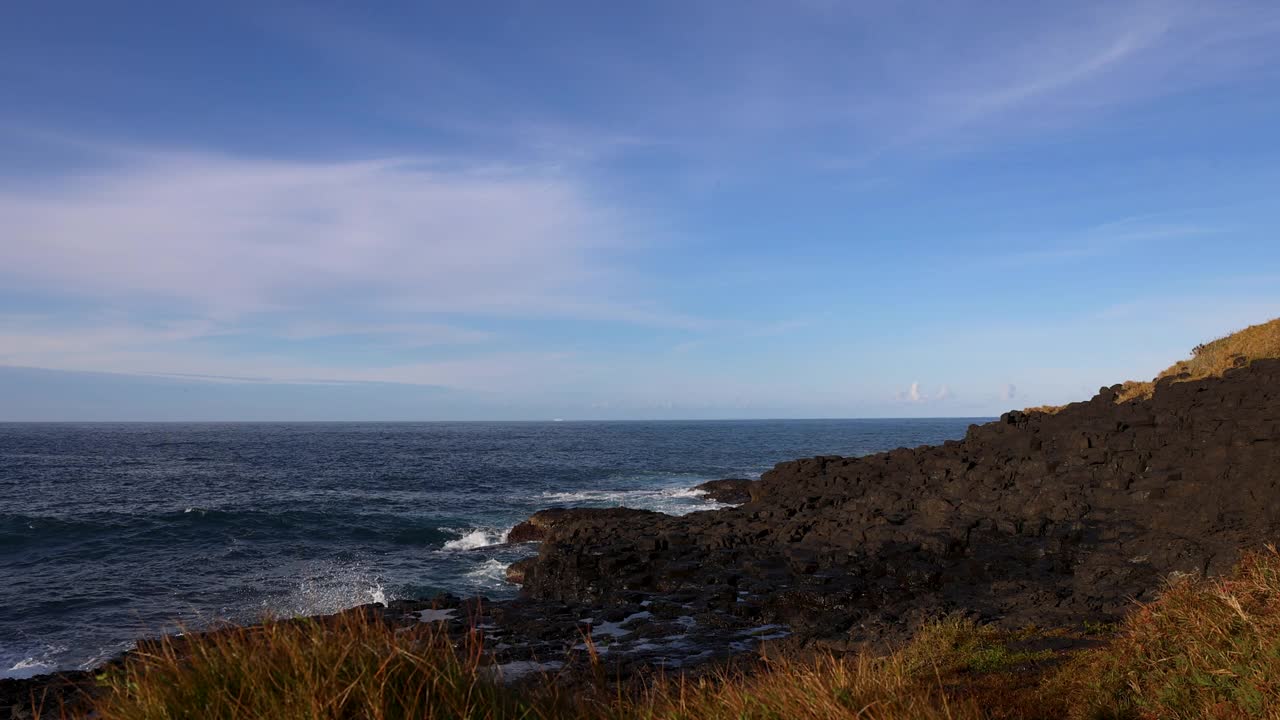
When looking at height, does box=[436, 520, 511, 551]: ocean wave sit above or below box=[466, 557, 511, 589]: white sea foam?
above

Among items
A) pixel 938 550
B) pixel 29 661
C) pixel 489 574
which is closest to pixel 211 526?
pixel 489 574

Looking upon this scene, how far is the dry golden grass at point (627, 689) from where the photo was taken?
18.2ft

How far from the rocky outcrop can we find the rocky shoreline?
0.07 m

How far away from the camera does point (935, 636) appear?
42.4 ft

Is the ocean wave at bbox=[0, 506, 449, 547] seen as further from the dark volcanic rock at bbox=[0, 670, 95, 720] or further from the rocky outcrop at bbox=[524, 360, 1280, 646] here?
the dark volcanic rock at bbox=[0, 670, 95, 720]

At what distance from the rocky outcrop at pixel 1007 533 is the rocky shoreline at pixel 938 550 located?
0.22 feet

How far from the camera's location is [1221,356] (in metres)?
29.2

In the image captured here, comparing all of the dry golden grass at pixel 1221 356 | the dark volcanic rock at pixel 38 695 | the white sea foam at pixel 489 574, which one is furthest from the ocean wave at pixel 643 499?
the dark volcanic rock at pixel 38 695

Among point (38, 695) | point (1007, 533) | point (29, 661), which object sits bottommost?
point (29, 661)

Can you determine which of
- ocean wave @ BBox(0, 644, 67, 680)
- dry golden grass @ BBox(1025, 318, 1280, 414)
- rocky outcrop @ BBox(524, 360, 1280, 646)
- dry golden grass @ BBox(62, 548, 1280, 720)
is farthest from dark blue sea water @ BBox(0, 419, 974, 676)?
dry golden grass @ BBox(1025, 318, 1280, 414)

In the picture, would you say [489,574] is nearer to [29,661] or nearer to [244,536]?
[29,661]

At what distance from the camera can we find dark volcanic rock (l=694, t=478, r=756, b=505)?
4525 centimetres

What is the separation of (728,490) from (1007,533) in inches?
1132

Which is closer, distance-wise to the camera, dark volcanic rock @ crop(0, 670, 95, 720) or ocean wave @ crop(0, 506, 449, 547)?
dark volcanic rock @ crop(0, 670, 95, 720)
